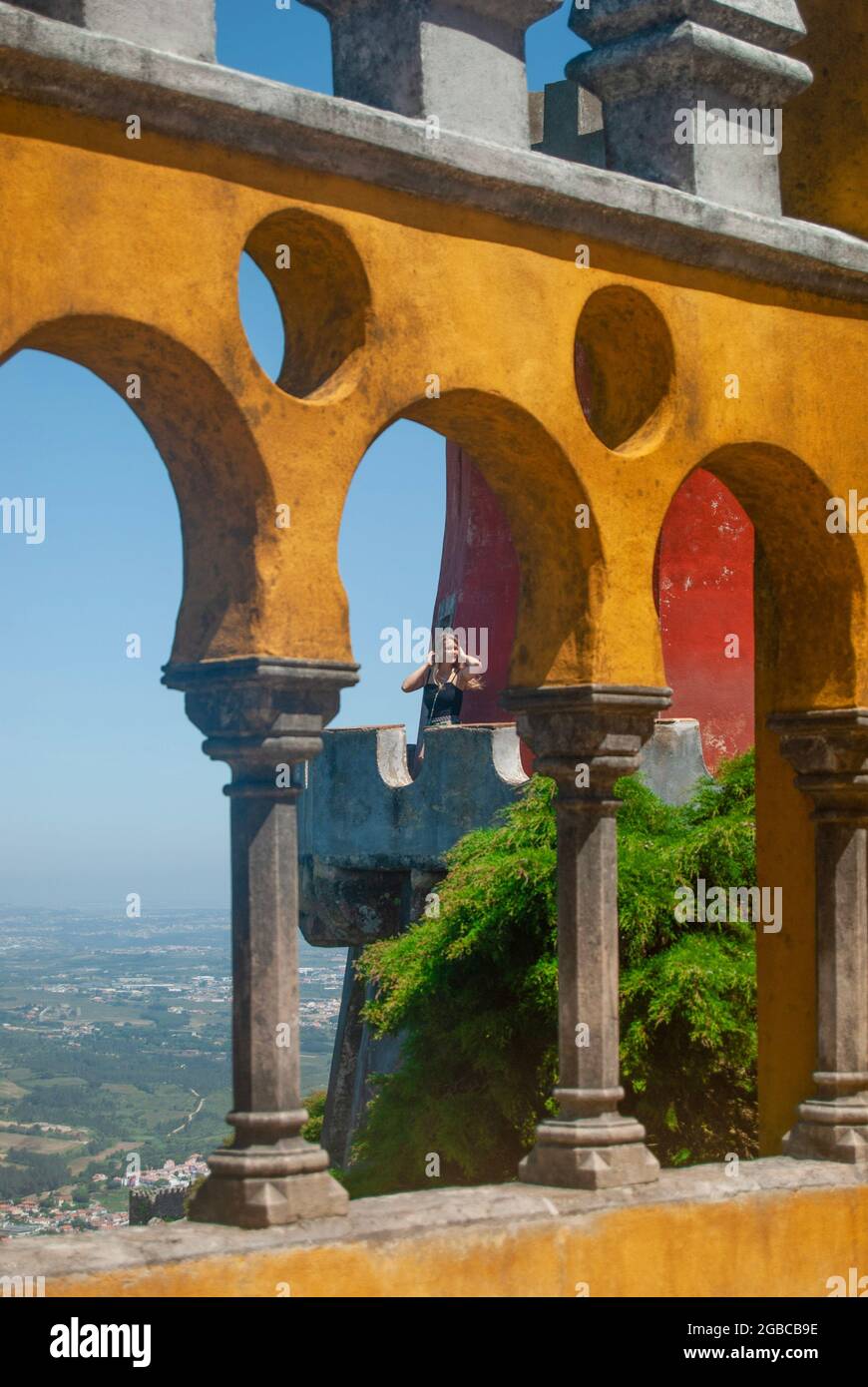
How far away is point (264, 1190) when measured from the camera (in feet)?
20.0

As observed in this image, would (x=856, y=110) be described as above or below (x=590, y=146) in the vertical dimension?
below

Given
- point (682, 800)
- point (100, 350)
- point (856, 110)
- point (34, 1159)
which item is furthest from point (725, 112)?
point (34, 1159)

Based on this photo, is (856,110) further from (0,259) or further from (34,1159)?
(34,1159)

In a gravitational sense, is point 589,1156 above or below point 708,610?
below

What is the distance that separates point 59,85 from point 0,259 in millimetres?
477

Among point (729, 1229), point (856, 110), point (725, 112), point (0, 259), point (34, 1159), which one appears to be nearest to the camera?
point (0, 259)

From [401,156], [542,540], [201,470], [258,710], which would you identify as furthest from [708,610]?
[258,710]

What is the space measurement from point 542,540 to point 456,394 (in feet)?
2.32

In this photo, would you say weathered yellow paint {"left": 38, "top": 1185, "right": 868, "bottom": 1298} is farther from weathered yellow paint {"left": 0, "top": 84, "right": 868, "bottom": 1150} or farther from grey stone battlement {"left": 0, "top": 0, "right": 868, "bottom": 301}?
grey stone battlement {"left": 0, "top": 0, "right": 868, "bottom": 301}

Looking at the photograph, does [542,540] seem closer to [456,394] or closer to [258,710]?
[456,394]

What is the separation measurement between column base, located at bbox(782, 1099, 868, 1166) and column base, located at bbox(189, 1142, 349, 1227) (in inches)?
91.1

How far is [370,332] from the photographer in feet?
21.8

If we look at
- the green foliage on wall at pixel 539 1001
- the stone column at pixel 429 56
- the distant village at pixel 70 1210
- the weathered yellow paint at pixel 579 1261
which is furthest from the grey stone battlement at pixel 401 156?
the distant village at pixel 70 1210

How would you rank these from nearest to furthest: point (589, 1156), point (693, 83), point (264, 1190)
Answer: point (264, 1190) → point (589, 1156) → point (693, 83)
